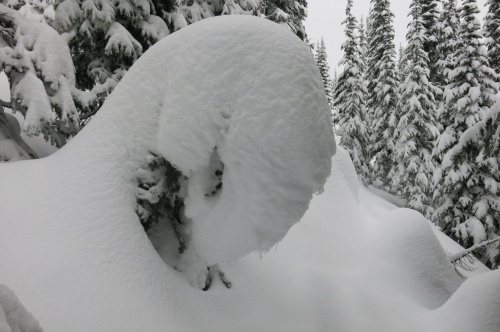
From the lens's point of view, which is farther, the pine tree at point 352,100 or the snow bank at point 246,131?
the pine tree at point 352,100

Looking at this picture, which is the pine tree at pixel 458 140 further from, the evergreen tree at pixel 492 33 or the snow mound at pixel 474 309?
the snow mound at pixel 474 309

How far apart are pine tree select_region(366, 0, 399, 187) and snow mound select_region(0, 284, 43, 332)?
980 inches

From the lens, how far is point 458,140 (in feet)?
49.2

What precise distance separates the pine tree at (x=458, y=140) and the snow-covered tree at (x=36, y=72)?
15019 millimetres

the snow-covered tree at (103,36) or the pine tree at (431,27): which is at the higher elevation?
the snow-covered tree at (103,36)

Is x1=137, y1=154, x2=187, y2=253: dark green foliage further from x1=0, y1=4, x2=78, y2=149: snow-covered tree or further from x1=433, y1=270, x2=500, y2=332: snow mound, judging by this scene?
x1=433, y1=270, x2=500, y2=332: snow mound

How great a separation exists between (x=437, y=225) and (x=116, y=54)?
700 inches

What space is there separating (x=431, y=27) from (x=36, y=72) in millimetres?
24389

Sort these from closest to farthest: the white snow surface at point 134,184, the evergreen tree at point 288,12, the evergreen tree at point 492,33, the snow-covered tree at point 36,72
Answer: the white snow surface at point 134,184
the snow-covered tree at point 36,72
the evergreen tree at point 288,12
the evergreen tree at point 492,33

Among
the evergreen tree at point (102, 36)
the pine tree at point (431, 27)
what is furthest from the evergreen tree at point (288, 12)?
the pine tree at point (431, 27)

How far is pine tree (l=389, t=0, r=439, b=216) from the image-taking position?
66.8ft

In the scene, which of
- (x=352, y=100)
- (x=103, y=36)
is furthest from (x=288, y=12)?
(x=103, y=36)

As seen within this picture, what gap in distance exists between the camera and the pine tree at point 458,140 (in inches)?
551

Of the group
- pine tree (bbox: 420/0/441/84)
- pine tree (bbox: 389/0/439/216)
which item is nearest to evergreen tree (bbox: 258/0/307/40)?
pine tree (bbox: 389/0/439/216)
